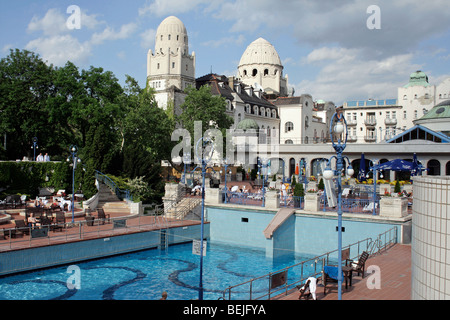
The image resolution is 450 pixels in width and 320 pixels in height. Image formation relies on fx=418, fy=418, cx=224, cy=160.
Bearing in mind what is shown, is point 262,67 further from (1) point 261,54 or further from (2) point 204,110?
(2) point 204,110

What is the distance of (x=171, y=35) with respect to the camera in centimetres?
6538

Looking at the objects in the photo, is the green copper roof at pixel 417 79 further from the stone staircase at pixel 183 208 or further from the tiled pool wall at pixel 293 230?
the stone staircase at pixel 183 208

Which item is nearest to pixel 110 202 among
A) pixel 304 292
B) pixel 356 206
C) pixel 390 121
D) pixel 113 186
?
pixel 113 186

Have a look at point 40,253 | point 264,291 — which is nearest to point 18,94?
point 40,253

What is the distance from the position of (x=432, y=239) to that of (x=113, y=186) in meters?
29.1

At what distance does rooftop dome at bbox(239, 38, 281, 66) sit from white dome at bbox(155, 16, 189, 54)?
29940 millimetres

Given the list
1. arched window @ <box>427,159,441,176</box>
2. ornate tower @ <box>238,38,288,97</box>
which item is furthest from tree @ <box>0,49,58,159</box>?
ornate tower @ <box>238,38,288,97</box>

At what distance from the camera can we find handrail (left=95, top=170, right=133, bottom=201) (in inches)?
1325

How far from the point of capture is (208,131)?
49.1m

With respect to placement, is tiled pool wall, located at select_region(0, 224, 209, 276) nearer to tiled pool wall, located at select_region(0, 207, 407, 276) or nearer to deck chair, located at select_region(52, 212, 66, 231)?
tiled pool wall, located at select_region(0, 207, 407, 276)

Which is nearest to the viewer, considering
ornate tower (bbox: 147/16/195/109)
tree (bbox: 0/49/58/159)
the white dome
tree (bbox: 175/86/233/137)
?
tree (bbox: 0/49/58/159)
